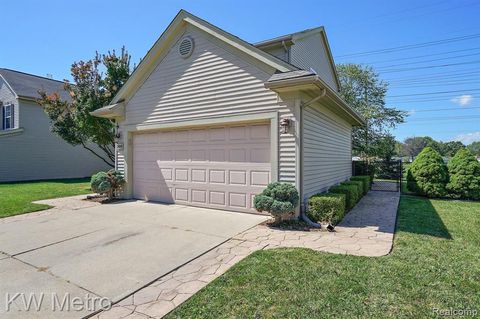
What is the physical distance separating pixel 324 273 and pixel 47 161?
67.2ft

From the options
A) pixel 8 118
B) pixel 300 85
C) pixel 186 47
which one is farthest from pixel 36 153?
pixel 300 85

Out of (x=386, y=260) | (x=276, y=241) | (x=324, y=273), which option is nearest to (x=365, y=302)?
(x=324, y=273)

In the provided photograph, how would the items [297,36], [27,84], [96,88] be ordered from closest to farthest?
[297,36] < [96,88] < [27,84]

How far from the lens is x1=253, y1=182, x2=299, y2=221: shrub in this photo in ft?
19.4

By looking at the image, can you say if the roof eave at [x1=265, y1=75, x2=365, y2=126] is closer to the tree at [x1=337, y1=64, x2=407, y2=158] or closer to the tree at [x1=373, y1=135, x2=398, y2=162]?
the tree at [x1=337, y1=64, x2=407, y2=158]

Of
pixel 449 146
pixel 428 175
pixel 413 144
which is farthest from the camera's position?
pixel 413 144

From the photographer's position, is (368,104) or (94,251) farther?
(368,104)

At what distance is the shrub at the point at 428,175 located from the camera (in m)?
10.6

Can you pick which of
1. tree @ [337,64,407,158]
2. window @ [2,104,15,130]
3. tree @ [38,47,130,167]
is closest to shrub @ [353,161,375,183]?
tree @ [337,64,407,158]

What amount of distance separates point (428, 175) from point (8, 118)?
24.8 m

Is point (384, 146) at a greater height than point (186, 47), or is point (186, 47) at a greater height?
point (186, 47)

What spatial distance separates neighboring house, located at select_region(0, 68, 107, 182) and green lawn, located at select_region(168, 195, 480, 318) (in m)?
19.2

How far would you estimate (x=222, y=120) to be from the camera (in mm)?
7652

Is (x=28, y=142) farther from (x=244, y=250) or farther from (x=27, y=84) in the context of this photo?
(x=244, y=250)
